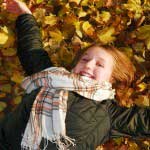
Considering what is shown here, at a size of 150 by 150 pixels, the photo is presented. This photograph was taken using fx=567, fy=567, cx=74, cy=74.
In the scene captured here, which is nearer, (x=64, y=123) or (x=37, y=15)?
(x=64, y=123)

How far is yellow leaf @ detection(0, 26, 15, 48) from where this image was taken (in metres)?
2.85

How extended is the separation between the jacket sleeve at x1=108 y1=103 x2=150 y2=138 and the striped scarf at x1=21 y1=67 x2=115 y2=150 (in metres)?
0.09

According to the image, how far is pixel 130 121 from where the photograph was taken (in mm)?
2600

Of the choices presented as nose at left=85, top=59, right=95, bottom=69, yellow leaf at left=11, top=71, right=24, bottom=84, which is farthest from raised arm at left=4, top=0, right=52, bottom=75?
nose at left=85, top=59, right=95, bottom=69

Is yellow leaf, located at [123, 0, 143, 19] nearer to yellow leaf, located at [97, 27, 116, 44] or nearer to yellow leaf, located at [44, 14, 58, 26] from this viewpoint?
yellow leaf, located at [97, 27, 116, 44]

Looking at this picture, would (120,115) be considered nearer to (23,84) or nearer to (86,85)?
(86,85)

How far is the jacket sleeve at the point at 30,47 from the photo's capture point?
2764 mm

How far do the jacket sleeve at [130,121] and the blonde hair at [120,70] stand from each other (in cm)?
22

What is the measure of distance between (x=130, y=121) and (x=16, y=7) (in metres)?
0.86

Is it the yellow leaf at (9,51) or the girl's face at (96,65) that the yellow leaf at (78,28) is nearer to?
the girl's face at (96,65)

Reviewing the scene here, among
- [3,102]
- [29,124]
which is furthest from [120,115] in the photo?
[3,102]

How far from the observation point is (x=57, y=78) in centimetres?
261

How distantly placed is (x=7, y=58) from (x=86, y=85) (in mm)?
598

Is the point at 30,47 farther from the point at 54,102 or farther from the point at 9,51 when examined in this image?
the point at 54,102
